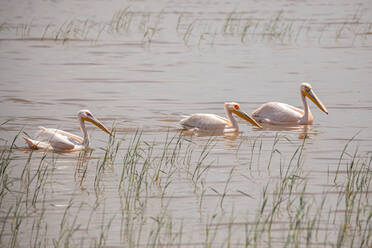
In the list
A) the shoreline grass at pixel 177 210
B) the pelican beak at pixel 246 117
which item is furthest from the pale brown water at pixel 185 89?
the pelican beak at pixel 246 117

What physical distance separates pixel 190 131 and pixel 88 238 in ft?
15.2

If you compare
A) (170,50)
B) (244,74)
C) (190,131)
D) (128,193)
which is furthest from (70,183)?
(170,50)

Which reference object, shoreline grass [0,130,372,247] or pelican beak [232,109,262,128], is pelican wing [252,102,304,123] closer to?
pelican beak [232,109,262,128]

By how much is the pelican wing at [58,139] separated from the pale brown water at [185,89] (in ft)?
0.55

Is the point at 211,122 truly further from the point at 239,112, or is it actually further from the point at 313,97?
the point at 313,97

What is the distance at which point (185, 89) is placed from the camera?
45.2ft

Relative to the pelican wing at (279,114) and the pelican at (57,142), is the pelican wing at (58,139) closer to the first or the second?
the pelican at (57,142)

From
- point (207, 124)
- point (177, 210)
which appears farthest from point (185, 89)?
point (177, 210)

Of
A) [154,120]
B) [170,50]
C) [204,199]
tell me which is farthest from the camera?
[170,50]

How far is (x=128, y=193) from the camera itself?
666 centimetres

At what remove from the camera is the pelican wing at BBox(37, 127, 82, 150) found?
8.57 meters

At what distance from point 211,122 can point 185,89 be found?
3.85 metres

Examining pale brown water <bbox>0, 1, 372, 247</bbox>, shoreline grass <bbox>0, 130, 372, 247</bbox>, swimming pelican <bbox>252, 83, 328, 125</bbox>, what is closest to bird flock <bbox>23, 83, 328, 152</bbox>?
swimming pelican <bbox>252, 83, 328, 125</bbox>

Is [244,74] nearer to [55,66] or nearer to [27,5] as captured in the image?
[55,66]
